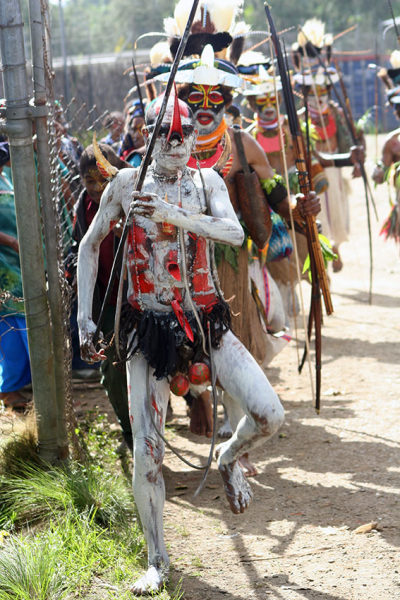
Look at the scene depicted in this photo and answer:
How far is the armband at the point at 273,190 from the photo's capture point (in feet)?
15.8

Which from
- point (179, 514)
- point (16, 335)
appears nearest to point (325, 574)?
point (179, 514)

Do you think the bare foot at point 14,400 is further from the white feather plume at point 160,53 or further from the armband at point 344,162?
the armband at point 344,162

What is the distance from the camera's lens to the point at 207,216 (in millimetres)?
3355

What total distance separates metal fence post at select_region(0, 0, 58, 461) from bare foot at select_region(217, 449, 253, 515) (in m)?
1.04

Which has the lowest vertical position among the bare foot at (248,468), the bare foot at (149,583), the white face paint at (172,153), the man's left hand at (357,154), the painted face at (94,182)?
the bare foot at (248,468)

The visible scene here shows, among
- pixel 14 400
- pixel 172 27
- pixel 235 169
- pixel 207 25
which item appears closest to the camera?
pixel 235 169

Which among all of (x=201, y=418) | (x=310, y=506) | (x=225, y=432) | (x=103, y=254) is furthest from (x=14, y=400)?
(x=310, y=506)

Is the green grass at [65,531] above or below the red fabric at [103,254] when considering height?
below

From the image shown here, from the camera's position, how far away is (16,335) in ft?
19.3

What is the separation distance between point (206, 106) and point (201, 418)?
1.72 metres

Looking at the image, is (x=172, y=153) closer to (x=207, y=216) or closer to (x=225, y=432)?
(x=207, y=216)

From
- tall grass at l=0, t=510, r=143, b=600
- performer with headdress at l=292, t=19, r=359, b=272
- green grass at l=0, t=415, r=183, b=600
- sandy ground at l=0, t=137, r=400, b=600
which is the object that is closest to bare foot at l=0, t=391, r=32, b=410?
sandy ground at l=0, t=137, r=400, b=600

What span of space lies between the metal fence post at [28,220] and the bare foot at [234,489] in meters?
1.04

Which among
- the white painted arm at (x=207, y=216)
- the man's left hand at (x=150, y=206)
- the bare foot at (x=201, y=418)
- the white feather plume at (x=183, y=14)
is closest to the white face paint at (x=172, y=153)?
the white painted arm at (x=207, y=216)
